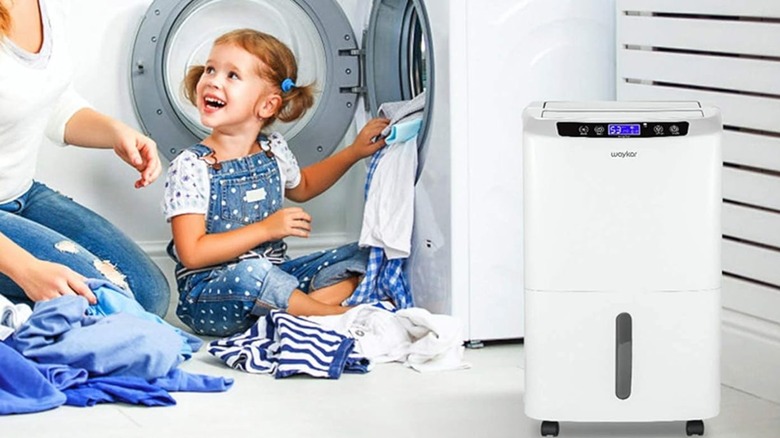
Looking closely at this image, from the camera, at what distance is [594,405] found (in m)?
1.99

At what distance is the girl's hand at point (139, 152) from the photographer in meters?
2.62

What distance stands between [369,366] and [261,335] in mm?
242

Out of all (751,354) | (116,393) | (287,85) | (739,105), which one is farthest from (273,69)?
(751,354)

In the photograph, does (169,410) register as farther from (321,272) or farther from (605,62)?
(605,62)

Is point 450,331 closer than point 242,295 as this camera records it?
Yes

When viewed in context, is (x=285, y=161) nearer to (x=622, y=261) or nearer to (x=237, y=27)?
(x=237, y=27)

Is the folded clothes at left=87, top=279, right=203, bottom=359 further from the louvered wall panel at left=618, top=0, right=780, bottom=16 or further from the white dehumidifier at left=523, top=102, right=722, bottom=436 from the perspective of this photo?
the louvered wall panel at left=618, top=0, right=780, bottom=16

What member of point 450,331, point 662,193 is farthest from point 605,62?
point 662,193

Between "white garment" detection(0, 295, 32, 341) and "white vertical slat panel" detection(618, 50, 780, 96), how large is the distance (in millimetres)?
1162

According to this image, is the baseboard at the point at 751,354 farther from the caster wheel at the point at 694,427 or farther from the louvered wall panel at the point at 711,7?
the louvered wall panel at the point at 711,7

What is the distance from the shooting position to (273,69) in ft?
9.82

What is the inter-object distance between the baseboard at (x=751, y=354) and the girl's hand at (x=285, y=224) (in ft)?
3.01

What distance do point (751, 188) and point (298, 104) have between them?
1.17m

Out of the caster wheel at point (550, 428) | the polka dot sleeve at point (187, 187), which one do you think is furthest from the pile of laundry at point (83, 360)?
the caster wheel at point (550, 428)
